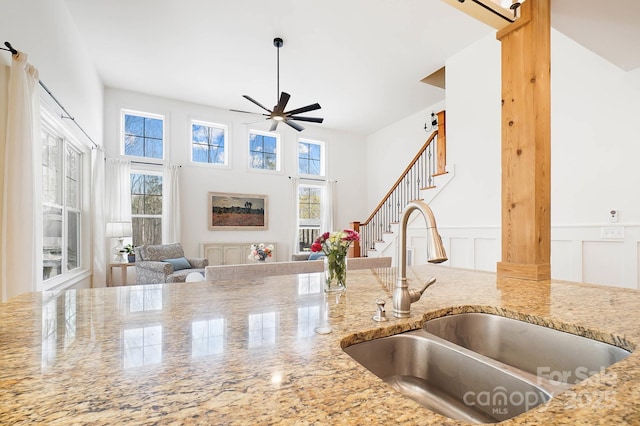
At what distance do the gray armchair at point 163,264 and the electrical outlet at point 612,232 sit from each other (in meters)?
4.73

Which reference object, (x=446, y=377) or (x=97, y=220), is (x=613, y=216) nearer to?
(x=446, y=377)

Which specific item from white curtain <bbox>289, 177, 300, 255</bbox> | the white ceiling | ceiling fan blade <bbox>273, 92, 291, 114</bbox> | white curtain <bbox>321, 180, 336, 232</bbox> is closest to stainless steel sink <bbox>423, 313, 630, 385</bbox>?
the white ceiling

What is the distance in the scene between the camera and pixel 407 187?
5.60 metres

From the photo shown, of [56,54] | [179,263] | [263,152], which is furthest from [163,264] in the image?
[263,152]

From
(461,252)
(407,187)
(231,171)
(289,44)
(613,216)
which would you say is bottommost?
(461,252)

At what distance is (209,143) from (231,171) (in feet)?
2.31

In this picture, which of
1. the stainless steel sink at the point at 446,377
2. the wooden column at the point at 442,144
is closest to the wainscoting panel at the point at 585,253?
the wooden column at the point at 442,144

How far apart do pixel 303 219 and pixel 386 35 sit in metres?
4.24

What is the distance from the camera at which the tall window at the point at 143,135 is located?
560 cm

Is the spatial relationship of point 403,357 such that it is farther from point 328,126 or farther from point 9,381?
point 328,126

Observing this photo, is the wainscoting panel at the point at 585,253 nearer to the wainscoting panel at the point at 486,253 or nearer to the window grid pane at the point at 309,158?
the wainscoting panel at the point at 486,253

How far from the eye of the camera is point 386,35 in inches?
151

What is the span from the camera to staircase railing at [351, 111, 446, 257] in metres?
4.52

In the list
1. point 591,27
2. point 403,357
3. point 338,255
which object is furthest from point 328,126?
point 403,357
